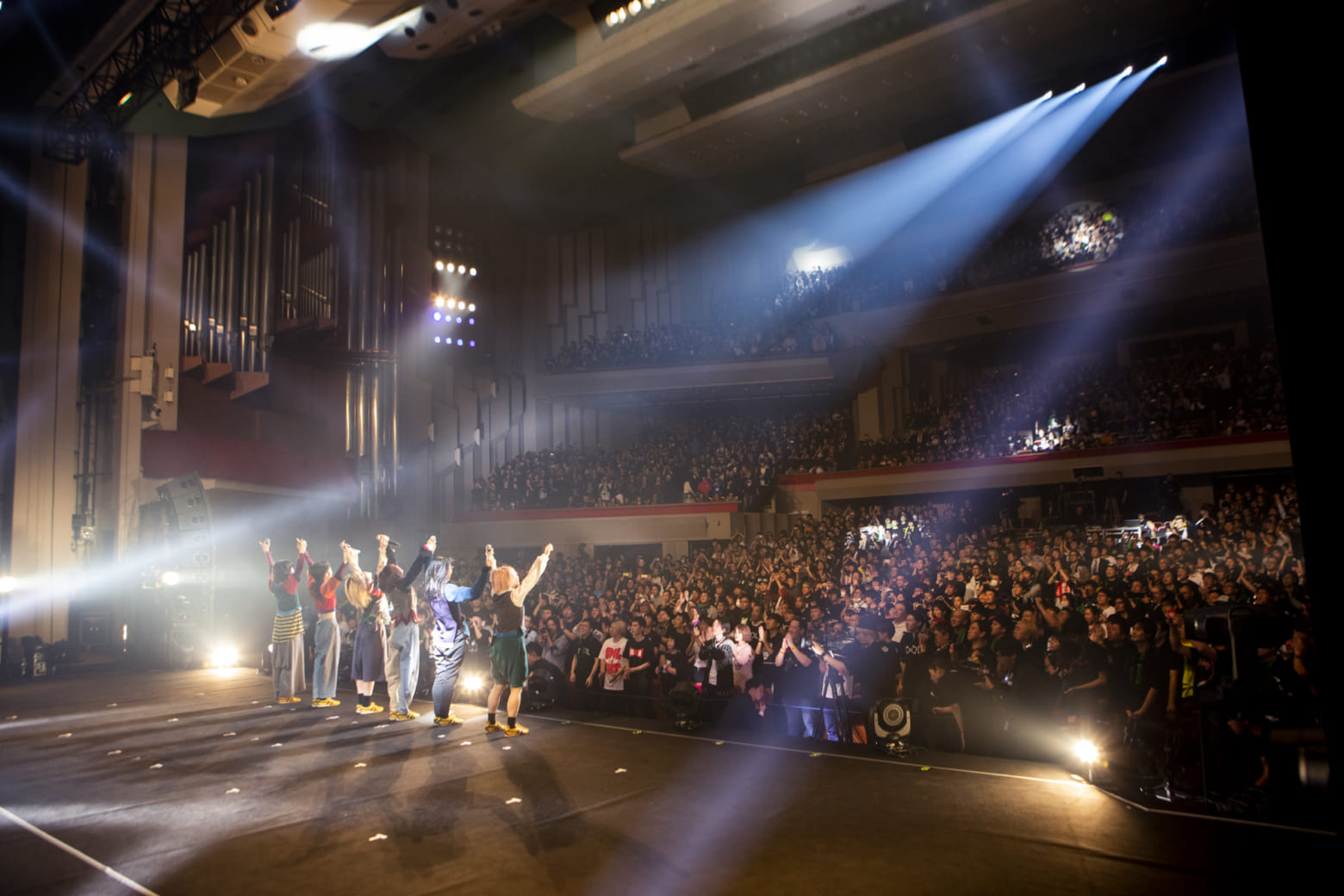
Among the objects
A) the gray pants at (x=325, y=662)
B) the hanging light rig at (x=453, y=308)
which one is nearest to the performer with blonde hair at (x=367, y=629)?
the gray pants at (x=325, y=662)

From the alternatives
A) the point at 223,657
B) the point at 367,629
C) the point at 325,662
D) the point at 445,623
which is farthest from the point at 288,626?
the point at 223,657

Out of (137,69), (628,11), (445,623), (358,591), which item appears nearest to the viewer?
(445,623)

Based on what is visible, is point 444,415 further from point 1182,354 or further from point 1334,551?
point 1334,551

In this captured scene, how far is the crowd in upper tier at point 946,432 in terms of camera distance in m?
16.1

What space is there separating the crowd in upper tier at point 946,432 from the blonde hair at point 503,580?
39.2ft

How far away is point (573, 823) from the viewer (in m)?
5.09

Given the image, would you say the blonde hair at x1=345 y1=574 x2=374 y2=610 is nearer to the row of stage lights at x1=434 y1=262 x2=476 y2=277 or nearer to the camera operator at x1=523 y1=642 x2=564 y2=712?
the camera operator at x1=523 y1=642 x2=564 y2=712

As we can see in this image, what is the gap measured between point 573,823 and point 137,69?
12.9m

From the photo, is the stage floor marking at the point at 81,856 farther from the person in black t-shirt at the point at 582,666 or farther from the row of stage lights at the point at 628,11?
the row of stage lights at the point at 628,11

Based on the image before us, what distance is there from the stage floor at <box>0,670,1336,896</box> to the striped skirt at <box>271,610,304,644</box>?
199cm

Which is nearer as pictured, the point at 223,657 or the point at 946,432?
the point at 223,657

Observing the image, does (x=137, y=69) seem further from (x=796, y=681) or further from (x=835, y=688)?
(x=835, y=688)

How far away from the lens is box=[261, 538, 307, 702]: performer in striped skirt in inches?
380

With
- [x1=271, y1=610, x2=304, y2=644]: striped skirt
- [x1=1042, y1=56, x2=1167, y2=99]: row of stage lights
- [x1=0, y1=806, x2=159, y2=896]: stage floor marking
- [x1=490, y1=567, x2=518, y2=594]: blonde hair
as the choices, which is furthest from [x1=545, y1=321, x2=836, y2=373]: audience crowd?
[x1=0, y1=806, x2=159, y2=896]: stage floor marking
